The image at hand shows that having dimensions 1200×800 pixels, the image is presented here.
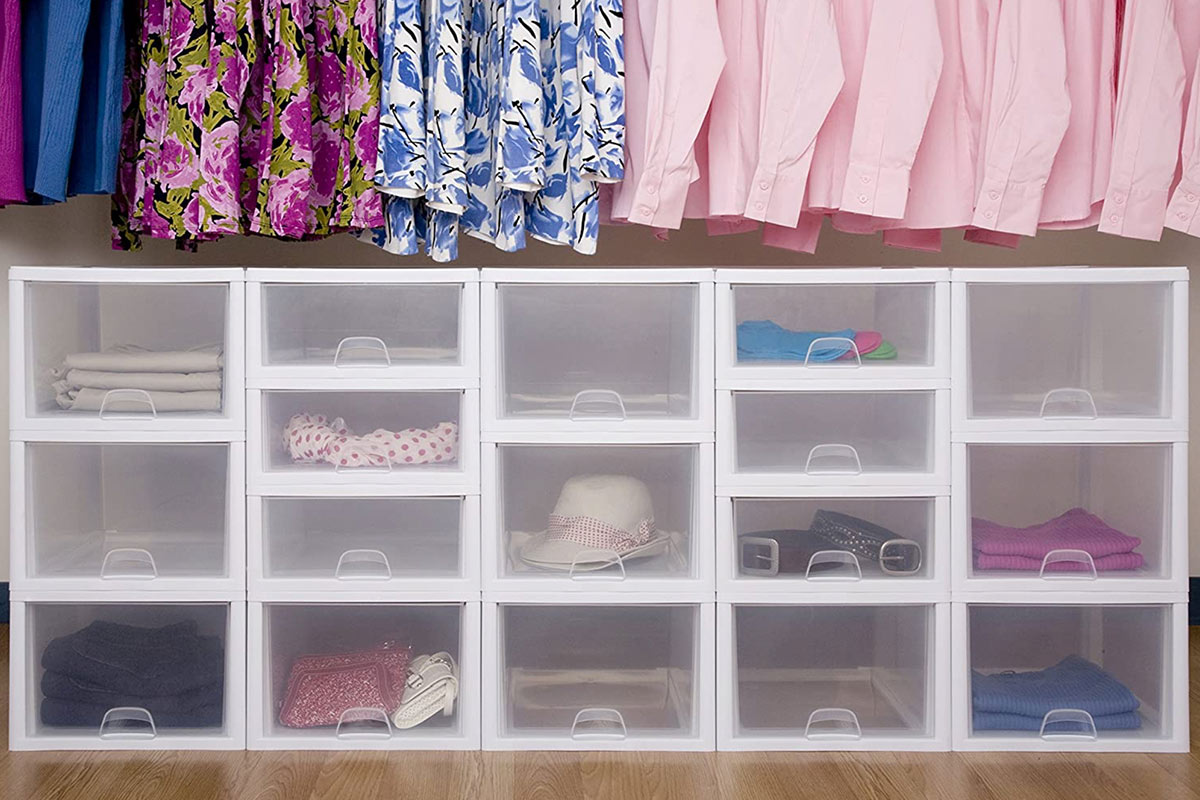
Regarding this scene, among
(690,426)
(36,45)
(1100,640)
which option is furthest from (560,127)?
(1100,640)

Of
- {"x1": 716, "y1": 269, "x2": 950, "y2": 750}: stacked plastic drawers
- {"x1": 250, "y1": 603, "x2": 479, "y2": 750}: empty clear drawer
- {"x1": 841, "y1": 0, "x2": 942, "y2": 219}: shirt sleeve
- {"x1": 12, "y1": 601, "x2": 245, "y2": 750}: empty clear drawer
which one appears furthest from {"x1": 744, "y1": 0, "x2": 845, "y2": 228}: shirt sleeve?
{"x1": 12, "y1": 601, "x2": 245, "y2": 750}: empty clear drawer

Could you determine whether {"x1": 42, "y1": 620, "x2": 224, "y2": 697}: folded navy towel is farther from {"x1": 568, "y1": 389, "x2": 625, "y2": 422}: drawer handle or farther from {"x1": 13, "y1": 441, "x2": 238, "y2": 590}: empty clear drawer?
{"x1": 568, "y1": 389, "x2": 625, "y2": 422}: drawer handle

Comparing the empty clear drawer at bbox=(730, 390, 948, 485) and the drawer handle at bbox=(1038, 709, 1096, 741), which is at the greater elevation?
the empty clear drawer at bbox=(730, 390, 948, 485)

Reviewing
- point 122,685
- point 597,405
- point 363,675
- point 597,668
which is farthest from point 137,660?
point 597,405

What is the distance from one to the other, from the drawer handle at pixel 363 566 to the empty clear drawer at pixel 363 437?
0.13m

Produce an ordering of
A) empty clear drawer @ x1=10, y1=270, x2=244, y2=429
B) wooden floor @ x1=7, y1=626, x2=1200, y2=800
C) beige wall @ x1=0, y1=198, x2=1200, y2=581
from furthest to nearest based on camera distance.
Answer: beige wall @ x1=0, y1=198, x2=1200, y2=581, empty clear drawer @ x1=10, y1=270, x2=244, y2=429, wooden floor @ x1=7, y1=626, x2=1200, y2=800

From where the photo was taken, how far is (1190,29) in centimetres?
200

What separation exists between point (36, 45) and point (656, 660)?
153 centimetres

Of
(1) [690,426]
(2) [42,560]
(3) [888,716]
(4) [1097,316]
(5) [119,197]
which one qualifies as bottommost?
(3) [888,716]

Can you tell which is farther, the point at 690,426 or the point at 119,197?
the point at 119,197

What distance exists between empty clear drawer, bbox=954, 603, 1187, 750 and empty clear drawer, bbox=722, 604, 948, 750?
0.07 m

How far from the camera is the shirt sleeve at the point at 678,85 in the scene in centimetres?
194

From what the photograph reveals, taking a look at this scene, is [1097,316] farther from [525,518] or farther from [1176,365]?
[525,518]

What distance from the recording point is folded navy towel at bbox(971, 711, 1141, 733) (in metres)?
1.94
